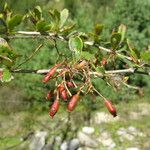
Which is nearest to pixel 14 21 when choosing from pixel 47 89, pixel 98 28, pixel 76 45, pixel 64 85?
pixel 76 45

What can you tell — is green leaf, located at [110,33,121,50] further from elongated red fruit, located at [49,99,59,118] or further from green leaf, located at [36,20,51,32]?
elongated red fruit, located at [49,99,59,118]

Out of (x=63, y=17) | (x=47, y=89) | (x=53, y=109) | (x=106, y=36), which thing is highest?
(x=63, y=17)

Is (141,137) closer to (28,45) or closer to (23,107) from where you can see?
(23,107)

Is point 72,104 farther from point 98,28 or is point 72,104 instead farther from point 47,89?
point 47,89

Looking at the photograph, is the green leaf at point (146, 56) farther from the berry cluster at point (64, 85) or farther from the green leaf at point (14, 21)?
the green leaf at point (14, 21)

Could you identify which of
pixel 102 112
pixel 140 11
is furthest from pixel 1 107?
pixel 140 11

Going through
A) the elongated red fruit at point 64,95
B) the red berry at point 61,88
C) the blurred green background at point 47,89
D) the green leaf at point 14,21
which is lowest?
the blurred green background at point 47,89

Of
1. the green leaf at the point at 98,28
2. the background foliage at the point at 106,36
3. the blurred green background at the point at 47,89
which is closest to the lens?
the green leaf at the point at 98,28

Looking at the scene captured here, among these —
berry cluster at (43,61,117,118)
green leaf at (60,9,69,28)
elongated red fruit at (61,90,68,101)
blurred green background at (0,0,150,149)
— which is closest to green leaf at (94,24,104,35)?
green leaf at (60,9,69,28)

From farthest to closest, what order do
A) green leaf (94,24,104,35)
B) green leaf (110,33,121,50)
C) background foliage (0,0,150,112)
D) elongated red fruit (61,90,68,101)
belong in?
1. background foliage (0,0,150,112)
2. green leaf (94,24,104,35)
3. green leaf (110,33,121,50)
4. elongated red fruit (61,90,68,101)

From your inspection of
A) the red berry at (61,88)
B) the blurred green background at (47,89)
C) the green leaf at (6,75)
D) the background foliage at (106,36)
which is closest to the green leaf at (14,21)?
the green leaf at (6,75)

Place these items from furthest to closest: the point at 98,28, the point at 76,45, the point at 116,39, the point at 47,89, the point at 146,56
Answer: the point at 47,89, the point at 98,28, the point at 116,39, the point at 146,56, the point at 76,45
